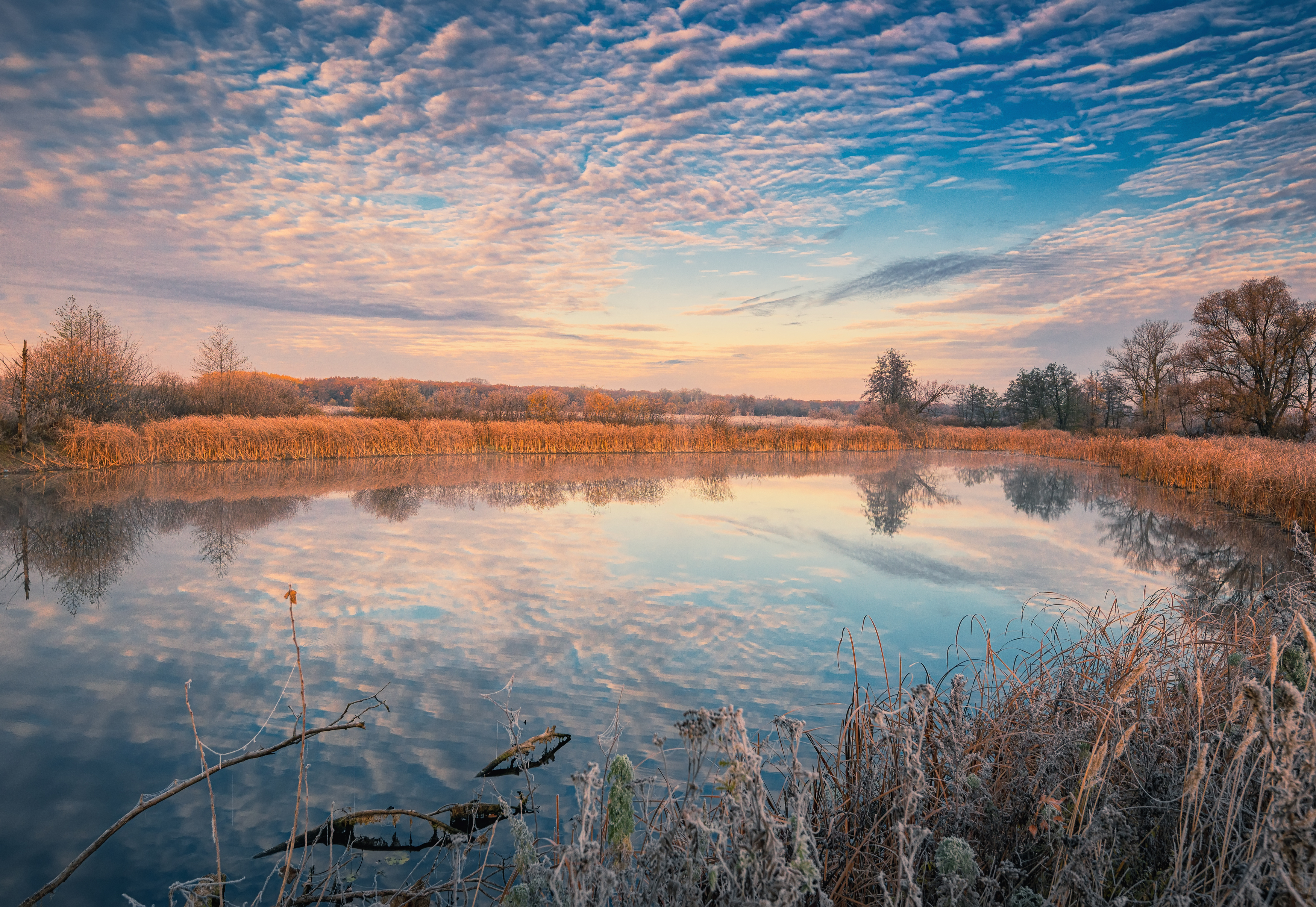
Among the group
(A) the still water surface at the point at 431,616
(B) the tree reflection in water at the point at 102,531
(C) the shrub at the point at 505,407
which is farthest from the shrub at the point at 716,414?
(B) the tree reflection in water at the point at 102,531

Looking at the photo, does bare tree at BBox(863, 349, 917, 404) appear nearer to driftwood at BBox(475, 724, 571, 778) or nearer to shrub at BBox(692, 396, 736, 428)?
shrub at BBox(692, 396, 736, 428)

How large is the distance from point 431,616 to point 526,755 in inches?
118

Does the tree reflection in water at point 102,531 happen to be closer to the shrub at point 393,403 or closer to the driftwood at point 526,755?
the driftwood at point 526,755

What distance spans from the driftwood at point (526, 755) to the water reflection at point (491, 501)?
5452mm

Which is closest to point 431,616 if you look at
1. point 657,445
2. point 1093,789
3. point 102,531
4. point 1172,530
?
point 1093,789

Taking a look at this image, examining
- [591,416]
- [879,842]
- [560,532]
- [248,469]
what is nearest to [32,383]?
[248,469]

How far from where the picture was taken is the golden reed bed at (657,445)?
1326cm

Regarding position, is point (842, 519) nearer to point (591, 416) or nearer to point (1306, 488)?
point (1306, 488)

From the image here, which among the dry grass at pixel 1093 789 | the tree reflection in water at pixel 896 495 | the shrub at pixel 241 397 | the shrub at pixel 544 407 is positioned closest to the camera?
the dry grass at pixel 1093 789

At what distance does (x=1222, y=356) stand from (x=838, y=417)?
26.1 m

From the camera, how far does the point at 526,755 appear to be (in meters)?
3.43

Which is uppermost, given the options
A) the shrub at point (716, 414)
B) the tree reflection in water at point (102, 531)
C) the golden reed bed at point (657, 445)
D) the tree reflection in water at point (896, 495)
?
the shrub at point (716, 414)

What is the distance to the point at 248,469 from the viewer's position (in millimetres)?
17984

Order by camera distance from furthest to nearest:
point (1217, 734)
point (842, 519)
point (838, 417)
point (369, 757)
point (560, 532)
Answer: point (838, 417), point (842, 519), point (560, 532), point (369, 757), point (1217, 734)
